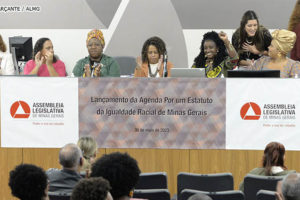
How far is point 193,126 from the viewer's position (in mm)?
5738

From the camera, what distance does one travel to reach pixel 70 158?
427 cm

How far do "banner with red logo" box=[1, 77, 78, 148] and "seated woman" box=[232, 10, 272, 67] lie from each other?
113 inches

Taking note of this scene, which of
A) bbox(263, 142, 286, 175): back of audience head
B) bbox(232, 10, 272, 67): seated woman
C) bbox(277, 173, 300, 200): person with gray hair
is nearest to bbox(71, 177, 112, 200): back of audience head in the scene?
bbox(277, 173, 300, 200): person with gray hair

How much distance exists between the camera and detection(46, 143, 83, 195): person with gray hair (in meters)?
4.16

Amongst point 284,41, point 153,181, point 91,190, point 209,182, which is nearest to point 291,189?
point 91,190

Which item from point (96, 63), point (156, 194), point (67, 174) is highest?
point (96, 63)

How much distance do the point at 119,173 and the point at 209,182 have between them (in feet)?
4.61

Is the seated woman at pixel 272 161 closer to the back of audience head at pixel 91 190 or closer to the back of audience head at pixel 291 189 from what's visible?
the back of audience head at pixel 291 189

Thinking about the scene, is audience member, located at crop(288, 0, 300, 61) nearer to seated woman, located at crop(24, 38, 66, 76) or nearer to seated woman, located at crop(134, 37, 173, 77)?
seated woman, located at crop(134, 37, 173, 77)

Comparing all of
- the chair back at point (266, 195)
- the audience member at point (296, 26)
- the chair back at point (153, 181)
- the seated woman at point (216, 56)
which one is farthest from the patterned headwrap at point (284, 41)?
the chair back at point (266, 195)

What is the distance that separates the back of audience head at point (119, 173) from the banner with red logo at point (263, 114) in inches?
96.3

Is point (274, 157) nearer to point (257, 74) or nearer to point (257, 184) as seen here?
point (257, 184)

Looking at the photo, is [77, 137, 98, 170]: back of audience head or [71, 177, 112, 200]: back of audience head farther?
[77, 137, 98, 170]: back of audience head

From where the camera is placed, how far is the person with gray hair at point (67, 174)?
416cm
